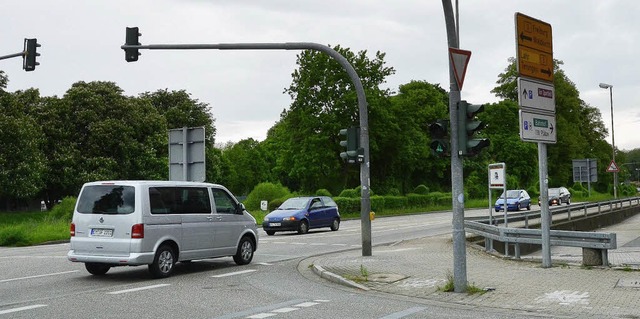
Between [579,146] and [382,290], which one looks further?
[579,146]

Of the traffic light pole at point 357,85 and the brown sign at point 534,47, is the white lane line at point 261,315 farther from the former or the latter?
the traffic light pole at point 357,85

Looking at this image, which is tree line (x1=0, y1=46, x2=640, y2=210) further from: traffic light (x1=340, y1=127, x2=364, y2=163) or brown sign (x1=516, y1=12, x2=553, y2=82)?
brown sign (x1=516, y1=12, x2=553, y2=82)

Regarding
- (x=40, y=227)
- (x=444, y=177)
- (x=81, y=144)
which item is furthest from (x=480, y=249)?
(x=444, y=177)

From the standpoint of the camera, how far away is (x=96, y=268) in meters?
13.0

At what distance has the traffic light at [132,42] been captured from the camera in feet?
53.7

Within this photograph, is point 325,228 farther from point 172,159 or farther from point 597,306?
point 597,306

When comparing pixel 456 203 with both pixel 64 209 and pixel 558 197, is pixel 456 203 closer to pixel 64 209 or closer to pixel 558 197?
pixel 64 209

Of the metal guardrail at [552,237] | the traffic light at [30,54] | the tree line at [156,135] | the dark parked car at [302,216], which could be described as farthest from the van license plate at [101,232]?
the tree line at [156,135]

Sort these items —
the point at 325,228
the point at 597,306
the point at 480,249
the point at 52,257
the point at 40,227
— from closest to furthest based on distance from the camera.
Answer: the point at 597,306 < the point at 52,257 < the point at 480,249 < the point at 40,227 < the point at 325,228

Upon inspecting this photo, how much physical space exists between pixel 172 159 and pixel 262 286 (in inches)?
315

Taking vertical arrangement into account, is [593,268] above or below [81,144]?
below

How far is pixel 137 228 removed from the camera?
1192 centimetres

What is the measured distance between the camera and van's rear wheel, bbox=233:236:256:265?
14.8m

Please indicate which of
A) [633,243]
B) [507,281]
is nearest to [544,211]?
[507,281]
